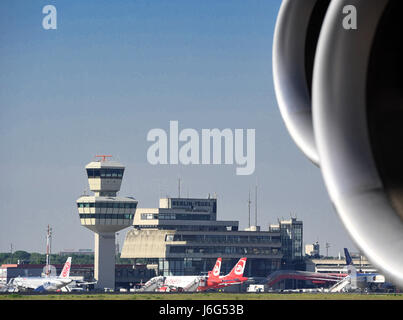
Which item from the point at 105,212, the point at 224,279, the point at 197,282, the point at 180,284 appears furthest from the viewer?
the point at 105,212

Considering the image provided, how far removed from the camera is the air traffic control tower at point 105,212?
144750mm

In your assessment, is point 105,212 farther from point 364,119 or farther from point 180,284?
point 364,119

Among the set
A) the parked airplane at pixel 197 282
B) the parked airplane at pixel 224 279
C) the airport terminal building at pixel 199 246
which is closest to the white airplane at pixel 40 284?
the parked airplane at pixel 197 282

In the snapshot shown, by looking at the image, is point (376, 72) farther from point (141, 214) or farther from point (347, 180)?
point (141, 214)

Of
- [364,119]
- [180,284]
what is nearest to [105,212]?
[180,284]

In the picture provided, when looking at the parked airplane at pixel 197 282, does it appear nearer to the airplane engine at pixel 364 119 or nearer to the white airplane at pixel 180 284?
the white airplane at pixel 180 284

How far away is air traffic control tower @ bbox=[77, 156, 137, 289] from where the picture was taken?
475 ft

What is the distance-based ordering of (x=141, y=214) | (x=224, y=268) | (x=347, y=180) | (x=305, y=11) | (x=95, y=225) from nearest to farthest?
(x=347, y=180)
(x=305, y=11)
(x=95, y=225)
(x=224, y=268)
(x=141, y=214)

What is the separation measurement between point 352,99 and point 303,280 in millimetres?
149744

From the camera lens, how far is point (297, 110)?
7.72 metres

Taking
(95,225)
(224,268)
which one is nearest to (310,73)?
(95,225)

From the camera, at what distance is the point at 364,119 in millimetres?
5273

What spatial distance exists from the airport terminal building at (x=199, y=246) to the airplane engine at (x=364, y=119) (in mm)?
157028

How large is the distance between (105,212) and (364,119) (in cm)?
14066
